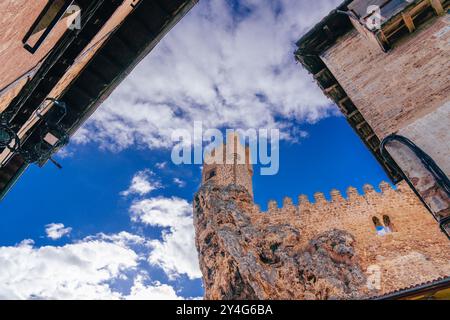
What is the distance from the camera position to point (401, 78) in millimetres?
6051

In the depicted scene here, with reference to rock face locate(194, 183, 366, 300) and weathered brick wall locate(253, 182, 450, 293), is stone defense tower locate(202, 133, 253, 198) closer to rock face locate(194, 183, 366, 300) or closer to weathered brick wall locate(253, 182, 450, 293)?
rock face locate(194, 183, 366, 300)

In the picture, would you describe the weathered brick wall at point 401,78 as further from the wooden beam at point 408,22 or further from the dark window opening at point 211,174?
the dark window opening at point 211,174

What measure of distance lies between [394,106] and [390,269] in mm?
14480

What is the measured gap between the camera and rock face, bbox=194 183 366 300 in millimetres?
16469

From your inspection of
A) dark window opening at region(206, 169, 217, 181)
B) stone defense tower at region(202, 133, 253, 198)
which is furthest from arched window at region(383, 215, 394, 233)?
dark window opening at region(206, 169, 217, 181)

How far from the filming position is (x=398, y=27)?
20.8ft

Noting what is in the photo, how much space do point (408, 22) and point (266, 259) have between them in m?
15.4

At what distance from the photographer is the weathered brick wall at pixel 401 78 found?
18.1ft

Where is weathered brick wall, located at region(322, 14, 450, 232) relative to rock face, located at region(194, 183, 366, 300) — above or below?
below

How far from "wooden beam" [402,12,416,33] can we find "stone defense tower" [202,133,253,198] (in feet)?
65.1

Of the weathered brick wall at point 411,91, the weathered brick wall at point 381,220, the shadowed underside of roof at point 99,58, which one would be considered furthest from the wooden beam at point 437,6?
the weathered brick wall at point 381,220

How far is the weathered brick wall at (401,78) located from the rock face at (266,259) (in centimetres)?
1278

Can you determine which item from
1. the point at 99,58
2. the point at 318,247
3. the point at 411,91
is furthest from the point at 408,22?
the point at 318,247
